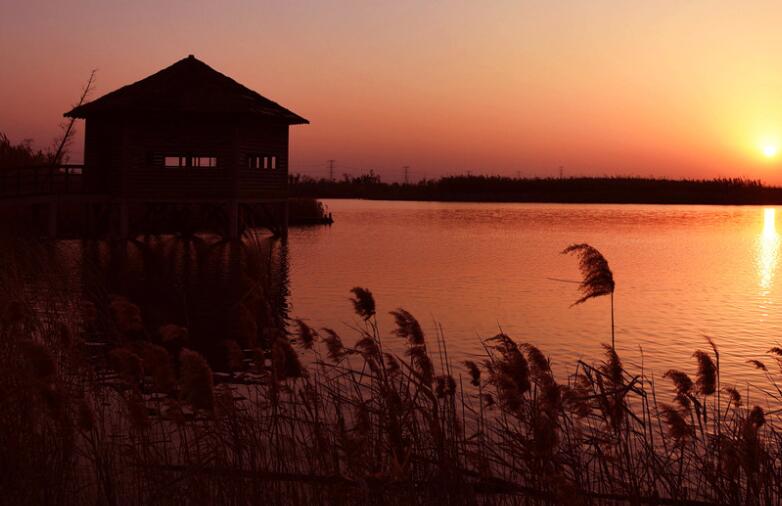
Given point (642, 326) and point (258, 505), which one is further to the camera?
point (642, 326)

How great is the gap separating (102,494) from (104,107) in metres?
30.1

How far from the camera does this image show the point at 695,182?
90.3m

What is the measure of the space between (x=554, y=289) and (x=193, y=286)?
8.97 meters

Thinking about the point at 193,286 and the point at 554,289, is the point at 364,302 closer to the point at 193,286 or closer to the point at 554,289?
the point at 193,286

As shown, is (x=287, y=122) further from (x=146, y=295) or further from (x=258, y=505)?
(x=258, y=505)

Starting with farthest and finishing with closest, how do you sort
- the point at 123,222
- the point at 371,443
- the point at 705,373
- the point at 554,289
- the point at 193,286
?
the point at 123,222
the point at 554,289
the point at 193,286
the point at 371,443
the point at 705,373

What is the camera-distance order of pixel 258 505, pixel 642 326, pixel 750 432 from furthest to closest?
pixel 642 326 < pixel 258 505 < pixel 750 432

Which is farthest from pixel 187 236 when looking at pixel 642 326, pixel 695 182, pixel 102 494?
pixel 695 182

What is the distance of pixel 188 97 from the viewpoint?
1369 inches

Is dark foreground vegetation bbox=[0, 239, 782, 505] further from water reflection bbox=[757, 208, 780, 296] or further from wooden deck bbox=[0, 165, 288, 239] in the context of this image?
wooden deck bbox=[0, 165, 288, 239]

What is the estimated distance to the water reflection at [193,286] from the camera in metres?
12.9

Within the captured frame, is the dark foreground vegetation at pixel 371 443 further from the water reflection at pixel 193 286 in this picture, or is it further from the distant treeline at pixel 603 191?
the distant treeline at pixel 603 191

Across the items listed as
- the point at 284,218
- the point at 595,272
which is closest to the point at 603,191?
the point at 284,218

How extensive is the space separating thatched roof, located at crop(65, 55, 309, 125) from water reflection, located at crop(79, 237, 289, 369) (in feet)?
16.8
